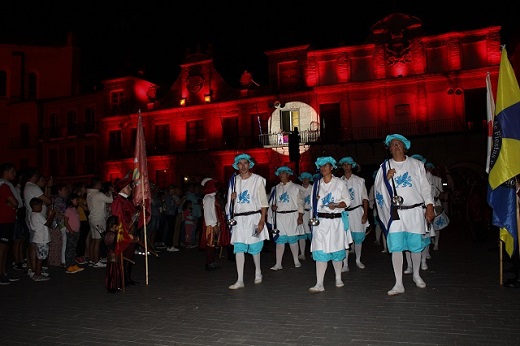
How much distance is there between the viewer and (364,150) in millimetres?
29562

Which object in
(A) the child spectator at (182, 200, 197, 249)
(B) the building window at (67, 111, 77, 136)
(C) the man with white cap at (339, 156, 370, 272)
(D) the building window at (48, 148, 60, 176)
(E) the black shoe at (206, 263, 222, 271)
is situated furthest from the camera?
(D) the building window at (48, 148, 60, 176)

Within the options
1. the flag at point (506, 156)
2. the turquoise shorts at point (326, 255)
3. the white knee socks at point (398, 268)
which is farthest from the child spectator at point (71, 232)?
the flag at point (506, 156)

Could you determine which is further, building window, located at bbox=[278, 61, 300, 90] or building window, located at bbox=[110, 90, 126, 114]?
building window, located at bbox=[110, 90, 126, 114]

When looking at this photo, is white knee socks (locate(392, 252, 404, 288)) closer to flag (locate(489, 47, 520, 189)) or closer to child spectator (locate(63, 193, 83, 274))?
flag (locate(489, 47, 520, 189))

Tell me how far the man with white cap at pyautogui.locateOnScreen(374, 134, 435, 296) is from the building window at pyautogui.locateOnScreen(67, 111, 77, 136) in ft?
125

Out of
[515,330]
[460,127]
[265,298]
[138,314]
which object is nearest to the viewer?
[515,330]

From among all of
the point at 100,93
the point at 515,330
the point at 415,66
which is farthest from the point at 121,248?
the point at 100,93

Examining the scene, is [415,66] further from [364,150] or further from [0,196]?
[0,196]

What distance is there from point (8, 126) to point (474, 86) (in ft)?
130

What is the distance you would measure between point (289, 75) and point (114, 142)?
16554 millimetres

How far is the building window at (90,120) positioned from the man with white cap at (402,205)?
3634 cm

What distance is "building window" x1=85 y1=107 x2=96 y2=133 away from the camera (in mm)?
39344

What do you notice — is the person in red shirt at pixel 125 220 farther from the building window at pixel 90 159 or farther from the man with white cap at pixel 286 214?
the building window at pixel 90 159

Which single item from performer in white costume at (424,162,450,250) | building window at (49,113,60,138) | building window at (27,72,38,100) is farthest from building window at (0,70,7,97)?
performer in white costume at (424,162,450,250)
